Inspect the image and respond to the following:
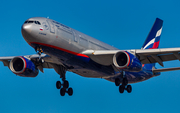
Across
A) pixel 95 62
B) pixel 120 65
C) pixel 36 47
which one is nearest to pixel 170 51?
pixel 120 65

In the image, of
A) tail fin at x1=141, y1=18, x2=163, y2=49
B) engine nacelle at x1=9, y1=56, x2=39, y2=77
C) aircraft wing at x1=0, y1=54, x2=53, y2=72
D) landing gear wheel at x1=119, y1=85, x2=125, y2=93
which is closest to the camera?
aircraft wing at x1=0, y1=54, x2=53, y2=72

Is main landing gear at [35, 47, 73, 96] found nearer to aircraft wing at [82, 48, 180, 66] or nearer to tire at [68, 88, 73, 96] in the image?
tire at [68, 88, 73, 96]

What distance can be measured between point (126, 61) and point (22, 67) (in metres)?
11.7

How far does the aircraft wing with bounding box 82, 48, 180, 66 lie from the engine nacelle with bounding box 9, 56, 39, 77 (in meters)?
6.92

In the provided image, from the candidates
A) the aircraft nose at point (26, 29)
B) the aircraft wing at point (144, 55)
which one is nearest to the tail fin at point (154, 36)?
the aircraft wing at point (144, 55)

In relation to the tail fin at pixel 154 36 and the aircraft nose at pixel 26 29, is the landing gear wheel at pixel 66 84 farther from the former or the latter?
the tail fin at pixel 154 36

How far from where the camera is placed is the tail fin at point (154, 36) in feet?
123

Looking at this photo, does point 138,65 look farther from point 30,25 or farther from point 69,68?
point 30,25

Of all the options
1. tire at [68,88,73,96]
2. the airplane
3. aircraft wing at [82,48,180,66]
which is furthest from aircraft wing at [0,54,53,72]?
aircraft wing at [82,48,180,66]

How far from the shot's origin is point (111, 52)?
26.5 metres

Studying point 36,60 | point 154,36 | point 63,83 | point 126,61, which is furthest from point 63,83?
point 154,36

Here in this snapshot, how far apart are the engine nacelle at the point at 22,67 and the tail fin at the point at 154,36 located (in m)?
15.5

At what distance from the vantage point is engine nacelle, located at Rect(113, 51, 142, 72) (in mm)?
25375

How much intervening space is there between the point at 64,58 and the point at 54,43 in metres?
2.44
